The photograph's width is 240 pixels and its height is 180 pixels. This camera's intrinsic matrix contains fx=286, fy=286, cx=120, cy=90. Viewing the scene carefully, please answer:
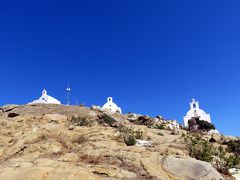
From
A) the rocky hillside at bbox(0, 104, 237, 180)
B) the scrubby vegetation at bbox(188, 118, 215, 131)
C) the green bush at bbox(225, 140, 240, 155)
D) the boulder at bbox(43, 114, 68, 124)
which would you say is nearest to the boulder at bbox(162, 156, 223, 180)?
the rocky hillside at bbox(0, 104, 237, 180)

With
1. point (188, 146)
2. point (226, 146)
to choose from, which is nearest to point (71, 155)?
point (188, 146)

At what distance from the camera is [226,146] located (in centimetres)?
1836

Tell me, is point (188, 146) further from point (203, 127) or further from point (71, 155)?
point (203, 127)

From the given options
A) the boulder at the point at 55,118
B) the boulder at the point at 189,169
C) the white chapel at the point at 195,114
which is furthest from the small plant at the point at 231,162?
the white chapel at the point at 195,114

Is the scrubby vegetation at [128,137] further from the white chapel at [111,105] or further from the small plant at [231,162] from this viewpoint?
the white chapel at [111,105]

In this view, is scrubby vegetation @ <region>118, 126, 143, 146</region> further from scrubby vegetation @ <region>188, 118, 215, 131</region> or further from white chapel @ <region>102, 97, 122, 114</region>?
white chapel @ <region>102, 97, 122, 114</region>

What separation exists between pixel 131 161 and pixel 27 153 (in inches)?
178

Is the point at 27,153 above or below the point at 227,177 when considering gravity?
above

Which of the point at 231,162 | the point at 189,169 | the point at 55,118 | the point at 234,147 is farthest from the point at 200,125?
the point at 189,169

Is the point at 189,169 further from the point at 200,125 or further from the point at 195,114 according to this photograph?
the point at 195,114

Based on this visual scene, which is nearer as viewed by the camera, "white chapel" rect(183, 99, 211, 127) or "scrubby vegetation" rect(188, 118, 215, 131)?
"scrubby vegetation" rect(188, 118, 215, 131)

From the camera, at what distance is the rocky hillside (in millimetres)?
9523

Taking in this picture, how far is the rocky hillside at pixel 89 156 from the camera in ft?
31.2

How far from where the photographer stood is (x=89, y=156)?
464 inches
